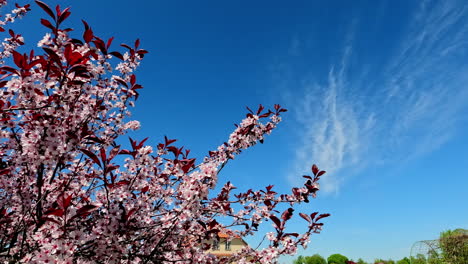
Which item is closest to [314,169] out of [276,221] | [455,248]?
[276,221]

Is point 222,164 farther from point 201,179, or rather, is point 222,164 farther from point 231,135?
point 201,179

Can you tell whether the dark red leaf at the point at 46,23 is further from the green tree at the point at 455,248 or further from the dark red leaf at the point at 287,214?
the green tree at the point at 455,248

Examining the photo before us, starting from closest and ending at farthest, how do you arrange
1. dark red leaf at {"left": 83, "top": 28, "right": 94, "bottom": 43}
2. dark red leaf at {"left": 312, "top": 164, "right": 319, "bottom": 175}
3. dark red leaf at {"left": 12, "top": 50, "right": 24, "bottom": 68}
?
dark red leaf at {"left": 12, "top": 50, "right": 24, "bottom": 68} → dark red leaf at {"left": 83, "top": 28, "right": 94, "bottom": 43} → dark red leaf at {"left": 312, "top": 164, "right": 319, "bottom": 175}

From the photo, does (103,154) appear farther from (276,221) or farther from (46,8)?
(276,221)

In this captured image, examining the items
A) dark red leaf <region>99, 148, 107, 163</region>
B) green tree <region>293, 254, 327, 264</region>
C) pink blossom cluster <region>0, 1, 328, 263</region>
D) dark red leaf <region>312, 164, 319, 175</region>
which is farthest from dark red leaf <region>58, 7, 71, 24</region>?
green tree <region>293, 254, 327, 264</region>

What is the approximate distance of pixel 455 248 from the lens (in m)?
15.9

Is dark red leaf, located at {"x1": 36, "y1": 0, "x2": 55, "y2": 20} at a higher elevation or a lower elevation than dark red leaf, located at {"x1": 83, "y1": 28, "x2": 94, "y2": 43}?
higher

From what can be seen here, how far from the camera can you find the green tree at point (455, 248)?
51.4 feet

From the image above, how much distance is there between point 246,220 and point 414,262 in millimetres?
18405

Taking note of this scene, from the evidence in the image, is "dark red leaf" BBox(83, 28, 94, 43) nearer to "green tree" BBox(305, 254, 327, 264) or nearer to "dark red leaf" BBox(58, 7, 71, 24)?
"dark red leaf" BBox(58, 7, 71, 24)

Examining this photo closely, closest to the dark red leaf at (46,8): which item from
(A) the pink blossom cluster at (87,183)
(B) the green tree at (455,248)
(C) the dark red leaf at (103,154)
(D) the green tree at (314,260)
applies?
(A) the pink blossom cluster at (87,183)

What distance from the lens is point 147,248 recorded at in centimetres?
334

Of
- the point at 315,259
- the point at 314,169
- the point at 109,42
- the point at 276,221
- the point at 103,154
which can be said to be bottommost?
the point at 276,221

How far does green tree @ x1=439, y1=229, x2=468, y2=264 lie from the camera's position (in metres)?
15.7
